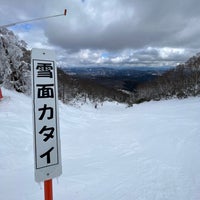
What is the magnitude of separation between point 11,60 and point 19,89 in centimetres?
203

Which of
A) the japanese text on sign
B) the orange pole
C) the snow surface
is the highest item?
the japanese text on sign

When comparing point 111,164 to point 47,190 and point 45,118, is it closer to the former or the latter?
point 47,190

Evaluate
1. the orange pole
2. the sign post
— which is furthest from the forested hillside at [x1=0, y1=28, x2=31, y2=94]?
the orange pole

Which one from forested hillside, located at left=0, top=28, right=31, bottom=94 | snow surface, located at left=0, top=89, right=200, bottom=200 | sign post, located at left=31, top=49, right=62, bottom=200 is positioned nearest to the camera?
sign post, located at left=31, top=49, right=62, bottom=200

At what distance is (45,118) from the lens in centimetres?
172

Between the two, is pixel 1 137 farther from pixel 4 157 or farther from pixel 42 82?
pixel 42 82

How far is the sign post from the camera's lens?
1.69m

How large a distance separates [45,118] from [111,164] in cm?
358

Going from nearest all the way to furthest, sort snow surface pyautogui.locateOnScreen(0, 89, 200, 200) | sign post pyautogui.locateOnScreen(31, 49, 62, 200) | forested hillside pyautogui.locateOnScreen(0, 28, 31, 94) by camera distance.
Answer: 1. sign post pyautogui.locateOnScreen(31, 49, 62, 200)
2. snow surface pyautogui.locateOnScreen(0, 89, 200, 200)
3. forested hillside pyautogui.locateOnScreen(0, 28, 31, 94)

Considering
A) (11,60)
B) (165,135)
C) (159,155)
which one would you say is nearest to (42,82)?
(159,155)

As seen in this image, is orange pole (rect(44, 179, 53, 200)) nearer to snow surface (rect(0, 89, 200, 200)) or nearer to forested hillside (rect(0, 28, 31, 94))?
snow surface (rect(0, 89, 200, 200))

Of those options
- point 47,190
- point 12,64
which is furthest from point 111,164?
point 12,64

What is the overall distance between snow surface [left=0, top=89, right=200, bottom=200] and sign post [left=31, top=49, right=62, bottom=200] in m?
1.77

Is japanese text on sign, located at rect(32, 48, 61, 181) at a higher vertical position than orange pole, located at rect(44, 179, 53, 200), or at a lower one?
higher
